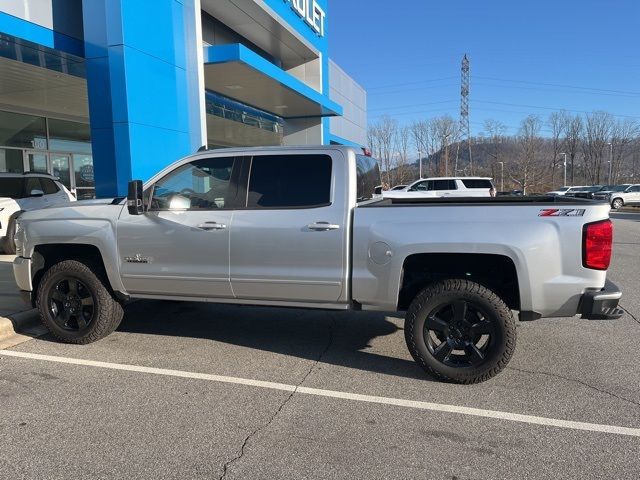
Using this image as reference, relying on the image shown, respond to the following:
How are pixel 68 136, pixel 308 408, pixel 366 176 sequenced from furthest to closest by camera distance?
1. pixel 68 136
2. pixel 366 176
3. pixel 308 408

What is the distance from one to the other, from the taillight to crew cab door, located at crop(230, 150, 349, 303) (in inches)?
75.5

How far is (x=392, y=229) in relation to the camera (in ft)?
13.9

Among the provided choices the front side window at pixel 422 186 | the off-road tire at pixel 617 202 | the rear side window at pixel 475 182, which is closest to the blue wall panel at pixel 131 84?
the front side window at pixel 422 186

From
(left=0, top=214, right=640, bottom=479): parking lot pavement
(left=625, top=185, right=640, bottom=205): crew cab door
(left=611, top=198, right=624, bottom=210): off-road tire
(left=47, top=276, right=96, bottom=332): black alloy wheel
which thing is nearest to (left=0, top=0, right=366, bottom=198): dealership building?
(left=47, top=276, right=96, bottom=332): black alloy wheel

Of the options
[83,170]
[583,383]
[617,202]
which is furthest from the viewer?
[617,202]

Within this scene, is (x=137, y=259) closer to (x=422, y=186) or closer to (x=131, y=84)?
(x=131, y=84)

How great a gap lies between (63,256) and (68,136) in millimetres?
15682

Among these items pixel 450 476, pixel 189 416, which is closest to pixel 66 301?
pixel 189 416

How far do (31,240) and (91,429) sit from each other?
275 cm

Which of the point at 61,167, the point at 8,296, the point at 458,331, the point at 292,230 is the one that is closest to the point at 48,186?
the point at 8,296

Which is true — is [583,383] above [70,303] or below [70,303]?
below

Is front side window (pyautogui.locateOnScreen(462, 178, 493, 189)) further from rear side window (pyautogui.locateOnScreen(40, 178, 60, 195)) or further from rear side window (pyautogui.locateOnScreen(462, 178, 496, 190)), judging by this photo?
rear side window (pyautogui.locateOnScreen(40, 178, 60, 195))

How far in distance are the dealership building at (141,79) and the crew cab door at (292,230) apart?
6.29m

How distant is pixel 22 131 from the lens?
17047 mm
